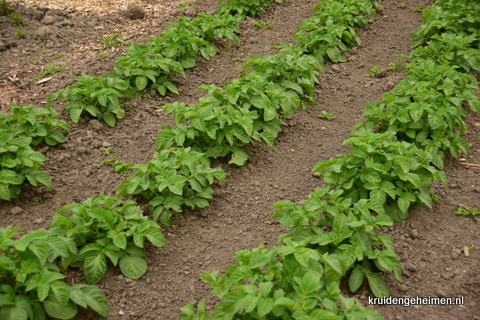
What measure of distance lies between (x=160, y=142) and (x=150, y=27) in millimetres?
3280

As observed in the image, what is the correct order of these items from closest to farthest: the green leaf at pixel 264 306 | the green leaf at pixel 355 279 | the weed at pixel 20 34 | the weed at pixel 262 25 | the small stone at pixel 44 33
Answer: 1. the green leaf at pixel 264 306
2. the green leaf at pixel 355 279
3. the weed at pixel 20 34
4. the small stone at pixel 44 33
5. the weed at pixel 262 25

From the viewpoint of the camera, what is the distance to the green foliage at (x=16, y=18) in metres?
6.77

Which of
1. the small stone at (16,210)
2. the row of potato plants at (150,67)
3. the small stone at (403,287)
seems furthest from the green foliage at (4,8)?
the small stone at (403,287)

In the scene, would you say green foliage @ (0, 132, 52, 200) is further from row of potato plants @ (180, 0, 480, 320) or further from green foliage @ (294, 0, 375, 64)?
green foliage @ (294, 0, 375, 64)

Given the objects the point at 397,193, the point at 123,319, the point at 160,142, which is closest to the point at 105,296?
the point at 123,319

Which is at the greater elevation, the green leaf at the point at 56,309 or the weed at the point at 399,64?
the green leaf at the point at 56,309

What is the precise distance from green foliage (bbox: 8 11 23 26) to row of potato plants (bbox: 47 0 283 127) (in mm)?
1943

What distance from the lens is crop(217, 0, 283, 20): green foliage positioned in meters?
7.41

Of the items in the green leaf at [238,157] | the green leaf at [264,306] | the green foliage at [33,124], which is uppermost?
the green foliage at [33,124]

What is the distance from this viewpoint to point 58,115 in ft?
17.5

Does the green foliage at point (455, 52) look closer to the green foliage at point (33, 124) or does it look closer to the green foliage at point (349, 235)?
the green foliage at point (349, 235)

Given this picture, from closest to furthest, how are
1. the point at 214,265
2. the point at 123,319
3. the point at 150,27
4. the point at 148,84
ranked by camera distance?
1. the point at 123,319
2. the point at 214,265
3. the point at 148,84
4. the point at 150,27

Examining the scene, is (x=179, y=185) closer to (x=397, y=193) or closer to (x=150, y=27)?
(x=397, y=193)

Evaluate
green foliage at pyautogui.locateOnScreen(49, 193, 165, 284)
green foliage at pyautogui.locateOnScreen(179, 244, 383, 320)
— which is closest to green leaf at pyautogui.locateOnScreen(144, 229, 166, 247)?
green foliage at pyautogui.locateOnScreen(49, 193, 165, 284)
